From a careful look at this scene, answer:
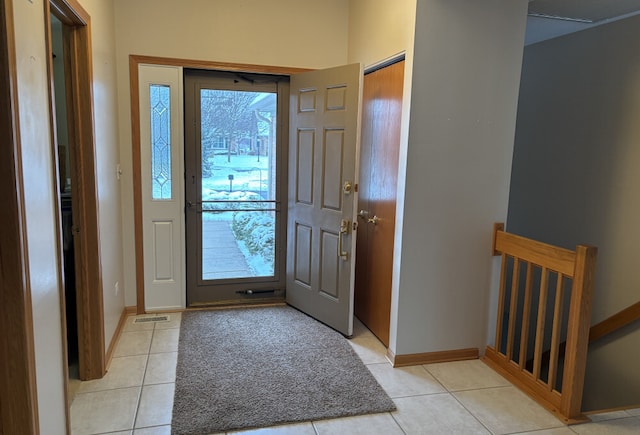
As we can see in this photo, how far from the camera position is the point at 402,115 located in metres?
2.78

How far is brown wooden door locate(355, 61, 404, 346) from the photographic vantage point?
118 inches

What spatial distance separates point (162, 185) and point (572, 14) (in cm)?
339

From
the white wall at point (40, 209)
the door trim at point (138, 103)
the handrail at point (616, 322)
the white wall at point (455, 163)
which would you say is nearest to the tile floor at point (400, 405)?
the white wall at point (455, 163)

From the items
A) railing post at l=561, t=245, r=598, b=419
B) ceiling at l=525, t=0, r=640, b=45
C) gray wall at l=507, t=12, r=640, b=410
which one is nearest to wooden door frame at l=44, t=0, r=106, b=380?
railing post at l=561, t=245, r=598, b=419

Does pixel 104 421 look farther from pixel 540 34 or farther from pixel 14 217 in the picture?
pixel 540 34

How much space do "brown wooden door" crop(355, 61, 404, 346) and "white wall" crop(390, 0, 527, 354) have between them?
235 millimetres

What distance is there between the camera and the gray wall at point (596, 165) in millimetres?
3246

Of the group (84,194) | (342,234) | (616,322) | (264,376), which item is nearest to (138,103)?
(84,194)

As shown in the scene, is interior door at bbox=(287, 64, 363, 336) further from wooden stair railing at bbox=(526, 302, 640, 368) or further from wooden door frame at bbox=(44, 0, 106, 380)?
wooden stair railing at bbox=(526, 302, 640, 368)

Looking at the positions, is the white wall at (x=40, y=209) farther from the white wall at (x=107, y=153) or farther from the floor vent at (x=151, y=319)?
the floor vent at (x=151, y=319)

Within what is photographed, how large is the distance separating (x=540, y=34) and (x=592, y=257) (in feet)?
7.99

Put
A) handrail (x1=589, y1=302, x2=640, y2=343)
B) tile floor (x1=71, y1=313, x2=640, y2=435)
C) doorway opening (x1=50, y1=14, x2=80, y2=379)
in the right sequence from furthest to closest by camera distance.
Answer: handrail (x1=589, y1=302, x2=640, y2=343) → doorway opening (x1=50, y1=14, x2=80, y2=379) → tile floor (x1=71, y1=313, x2=640, y2=435)

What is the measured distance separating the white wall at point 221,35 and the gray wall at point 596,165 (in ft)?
6.34

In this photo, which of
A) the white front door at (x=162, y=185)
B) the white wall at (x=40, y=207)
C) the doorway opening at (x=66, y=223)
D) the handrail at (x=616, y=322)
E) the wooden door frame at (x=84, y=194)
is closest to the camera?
the white wall at (x=40, y=207)
